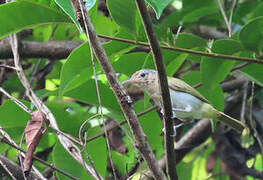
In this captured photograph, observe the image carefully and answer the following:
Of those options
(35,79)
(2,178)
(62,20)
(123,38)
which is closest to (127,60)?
(123,38)

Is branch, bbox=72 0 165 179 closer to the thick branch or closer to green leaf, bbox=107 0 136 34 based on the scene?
green leaf, bbox=107 0 136 34

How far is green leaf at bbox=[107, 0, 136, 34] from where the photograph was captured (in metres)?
1.95

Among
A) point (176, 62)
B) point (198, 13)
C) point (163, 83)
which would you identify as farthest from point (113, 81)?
point (198, 13)

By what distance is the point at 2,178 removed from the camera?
2.49 meters

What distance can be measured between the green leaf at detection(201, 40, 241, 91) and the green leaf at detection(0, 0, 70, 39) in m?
0.69

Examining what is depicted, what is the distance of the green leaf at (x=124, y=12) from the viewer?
6.41 ft

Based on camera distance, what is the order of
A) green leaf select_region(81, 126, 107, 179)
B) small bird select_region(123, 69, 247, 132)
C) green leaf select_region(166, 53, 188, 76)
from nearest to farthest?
green leaf select_region(166, 53, 188, 76), green leaf select_region(81, 126, 107, 179), small bird select_region(123, 69, 247, 132)

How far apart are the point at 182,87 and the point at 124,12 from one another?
42.4 inches

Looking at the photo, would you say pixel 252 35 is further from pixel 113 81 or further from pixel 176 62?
pixel 113 81

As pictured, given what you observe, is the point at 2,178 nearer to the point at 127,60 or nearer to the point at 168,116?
the point at 127,60

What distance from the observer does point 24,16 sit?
209 cm

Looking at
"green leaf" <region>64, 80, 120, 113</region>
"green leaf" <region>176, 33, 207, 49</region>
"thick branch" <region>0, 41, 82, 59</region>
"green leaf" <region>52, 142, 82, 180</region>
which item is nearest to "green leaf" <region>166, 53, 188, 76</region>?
"green leaf" <region>176, 33, 207, 49</region>

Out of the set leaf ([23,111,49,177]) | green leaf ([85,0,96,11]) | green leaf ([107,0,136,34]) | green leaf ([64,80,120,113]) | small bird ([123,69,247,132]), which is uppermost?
green leaf ([85,0,96,11])

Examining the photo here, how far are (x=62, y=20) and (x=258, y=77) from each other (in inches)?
45.3
